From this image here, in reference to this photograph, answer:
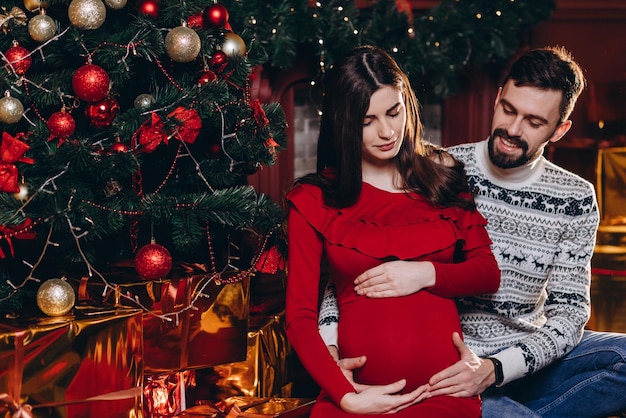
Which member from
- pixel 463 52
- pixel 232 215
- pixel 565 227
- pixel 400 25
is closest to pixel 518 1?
pixel 463 52

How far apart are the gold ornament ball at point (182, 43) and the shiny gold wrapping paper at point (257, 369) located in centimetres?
92

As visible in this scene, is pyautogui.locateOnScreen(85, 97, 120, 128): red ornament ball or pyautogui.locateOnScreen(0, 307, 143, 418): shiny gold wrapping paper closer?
pyautogui.locateOnScreen(0, 307, 143, 418): shiny gold wrapping paper

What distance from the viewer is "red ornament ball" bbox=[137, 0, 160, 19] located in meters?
2.04

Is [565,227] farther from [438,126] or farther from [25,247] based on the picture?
[438,126]

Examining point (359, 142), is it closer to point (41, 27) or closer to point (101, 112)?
point (101, 112)

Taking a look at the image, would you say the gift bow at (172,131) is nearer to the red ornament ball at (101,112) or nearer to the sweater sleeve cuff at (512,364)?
the red ornament ball at (101,112)

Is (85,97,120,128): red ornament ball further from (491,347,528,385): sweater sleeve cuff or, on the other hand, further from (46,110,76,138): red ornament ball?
(491,347,528,385): sweater sleeve cuff

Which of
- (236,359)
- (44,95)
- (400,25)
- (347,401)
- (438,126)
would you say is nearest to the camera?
(347,401)

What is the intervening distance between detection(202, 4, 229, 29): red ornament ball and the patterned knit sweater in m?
0.81

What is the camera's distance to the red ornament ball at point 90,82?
189cm

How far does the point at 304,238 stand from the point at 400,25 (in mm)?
1529

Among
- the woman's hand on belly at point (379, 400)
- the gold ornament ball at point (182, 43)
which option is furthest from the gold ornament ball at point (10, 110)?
the woman's hand on belly at point (379, 400)

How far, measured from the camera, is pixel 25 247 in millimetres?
2314

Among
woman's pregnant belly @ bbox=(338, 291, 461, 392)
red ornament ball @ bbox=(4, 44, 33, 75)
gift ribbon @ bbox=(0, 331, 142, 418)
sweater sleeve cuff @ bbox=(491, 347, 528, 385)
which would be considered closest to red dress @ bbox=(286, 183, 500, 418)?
woman's pregnant belly @ bbox=(338, 291, 461, 392)
